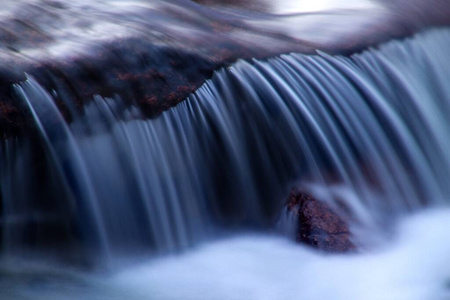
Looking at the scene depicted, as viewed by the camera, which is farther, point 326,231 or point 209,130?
point 209,130

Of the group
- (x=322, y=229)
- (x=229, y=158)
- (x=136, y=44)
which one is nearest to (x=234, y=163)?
(x=229, y=158)

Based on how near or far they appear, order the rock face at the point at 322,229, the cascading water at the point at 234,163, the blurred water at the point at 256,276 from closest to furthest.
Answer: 1. the blurred water at the point at 256,276
2. the cascading water at the point at 234,163
3. the rock face at the point at 322,229

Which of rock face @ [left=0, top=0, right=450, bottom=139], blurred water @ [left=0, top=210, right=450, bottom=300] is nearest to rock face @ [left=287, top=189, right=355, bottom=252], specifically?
blurred water @ [left=0, top=210, right=450, bottom=300]

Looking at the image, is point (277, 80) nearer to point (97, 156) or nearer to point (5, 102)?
point (97, 156)

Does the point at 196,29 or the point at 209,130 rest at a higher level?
the point at 196,29

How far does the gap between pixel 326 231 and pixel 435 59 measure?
216cm

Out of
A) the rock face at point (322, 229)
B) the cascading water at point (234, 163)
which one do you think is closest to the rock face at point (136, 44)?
the cascading water at point (234, 163)

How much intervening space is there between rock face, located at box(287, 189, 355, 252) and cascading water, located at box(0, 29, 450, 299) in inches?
3.2

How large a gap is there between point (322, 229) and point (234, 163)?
24.8 inches

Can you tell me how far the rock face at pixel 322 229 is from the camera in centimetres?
398

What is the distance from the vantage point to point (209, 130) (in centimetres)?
426

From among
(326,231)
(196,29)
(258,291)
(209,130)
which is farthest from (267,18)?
(258,291)

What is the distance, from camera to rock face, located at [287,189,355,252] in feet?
13.1

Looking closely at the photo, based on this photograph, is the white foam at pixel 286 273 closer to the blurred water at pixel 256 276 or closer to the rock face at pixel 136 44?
the blurred water at pixel 256 276
